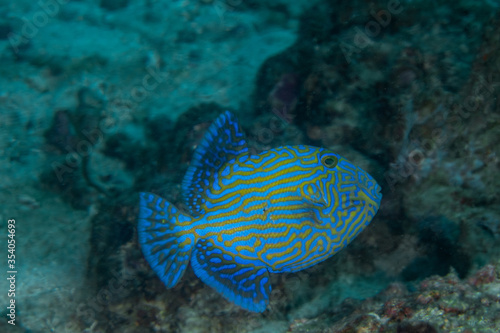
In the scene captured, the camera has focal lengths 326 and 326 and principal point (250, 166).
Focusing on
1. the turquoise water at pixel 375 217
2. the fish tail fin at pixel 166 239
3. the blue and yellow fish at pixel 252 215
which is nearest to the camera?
the blue and yellow fish at pixel 252 215

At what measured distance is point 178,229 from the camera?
2.86 metres

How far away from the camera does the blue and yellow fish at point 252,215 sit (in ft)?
8.90

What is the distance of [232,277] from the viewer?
109 inches

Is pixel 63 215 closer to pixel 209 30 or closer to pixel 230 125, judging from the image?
pixel 230 125

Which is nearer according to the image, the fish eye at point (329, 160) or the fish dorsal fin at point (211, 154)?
the fish eye at point (329, 160)

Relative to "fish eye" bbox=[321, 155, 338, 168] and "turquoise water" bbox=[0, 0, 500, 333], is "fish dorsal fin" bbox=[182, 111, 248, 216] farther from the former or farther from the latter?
"turquoise water" bbox=[0, 0, 500, 333]

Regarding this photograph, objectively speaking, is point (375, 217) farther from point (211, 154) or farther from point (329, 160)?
point (211, 154)

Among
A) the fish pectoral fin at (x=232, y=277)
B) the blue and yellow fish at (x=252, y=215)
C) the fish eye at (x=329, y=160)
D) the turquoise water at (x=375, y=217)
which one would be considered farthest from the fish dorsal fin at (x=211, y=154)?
the turquoise water at (x=375, y=217)

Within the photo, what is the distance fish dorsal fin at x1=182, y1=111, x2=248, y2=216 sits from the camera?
9.44 ft

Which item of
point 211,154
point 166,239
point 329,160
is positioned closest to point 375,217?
point 329,160

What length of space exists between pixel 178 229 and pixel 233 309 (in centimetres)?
142

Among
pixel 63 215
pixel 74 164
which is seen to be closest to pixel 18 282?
pixel 63 215

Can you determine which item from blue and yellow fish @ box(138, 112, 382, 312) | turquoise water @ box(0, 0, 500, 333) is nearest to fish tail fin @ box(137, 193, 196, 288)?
blue and yellow fish @ box(138, 112, 382, 312)

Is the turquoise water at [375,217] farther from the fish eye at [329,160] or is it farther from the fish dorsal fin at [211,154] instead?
the fish eye at [329,160]
